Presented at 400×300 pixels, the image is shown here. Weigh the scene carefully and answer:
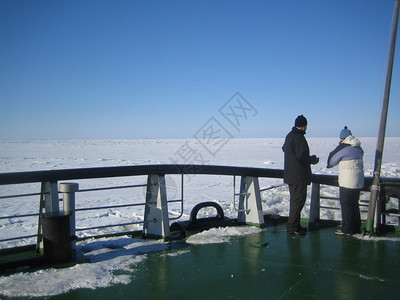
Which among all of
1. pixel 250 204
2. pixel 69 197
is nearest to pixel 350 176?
pixel 250 204

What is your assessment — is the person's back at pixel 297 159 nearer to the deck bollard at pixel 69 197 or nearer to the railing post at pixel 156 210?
the railing post at pixel 156 210

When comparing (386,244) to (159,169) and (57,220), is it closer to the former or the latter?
(159,169)

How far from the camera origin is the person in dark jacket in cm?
488

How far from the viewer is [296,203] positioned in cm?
502

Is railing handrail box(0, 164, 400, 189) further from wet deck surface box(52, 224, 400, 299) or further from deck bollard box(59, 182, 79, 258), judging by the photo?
wet deck surface box(52, 224, 400, 299)

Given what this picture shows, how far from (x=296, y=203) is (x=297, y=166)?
0.54m

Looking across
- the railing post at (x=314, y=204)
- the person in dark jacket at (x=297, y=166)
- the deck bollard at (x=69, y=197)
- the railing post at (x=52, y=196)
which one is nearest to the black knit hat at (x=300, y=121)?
the person in dark jacket at (x=297, y=166)

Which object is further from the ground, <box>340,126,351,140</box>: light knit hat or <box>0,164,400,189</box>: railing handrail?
<box>340,126,351,140</box>: light knit hat

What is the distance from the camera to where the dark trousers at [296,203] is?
16.3 feet

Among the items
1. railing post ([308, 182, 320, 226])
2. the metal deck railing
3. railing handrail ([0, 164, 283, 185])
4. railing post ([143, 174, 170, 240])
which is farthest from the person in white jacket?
railing post ([143, 174, 170, 240])

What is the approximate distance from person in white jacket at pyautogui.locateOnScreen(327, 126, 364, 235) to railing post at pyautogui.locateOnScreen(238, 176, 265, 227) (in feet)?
3.87

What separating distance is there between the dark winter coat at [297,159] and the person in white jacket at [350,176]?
0.39 meters

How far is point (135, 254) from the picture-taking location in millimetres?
4016

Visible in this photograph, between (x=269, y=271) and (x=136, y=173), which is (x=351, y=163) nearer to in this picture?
(x=269, y=271)
